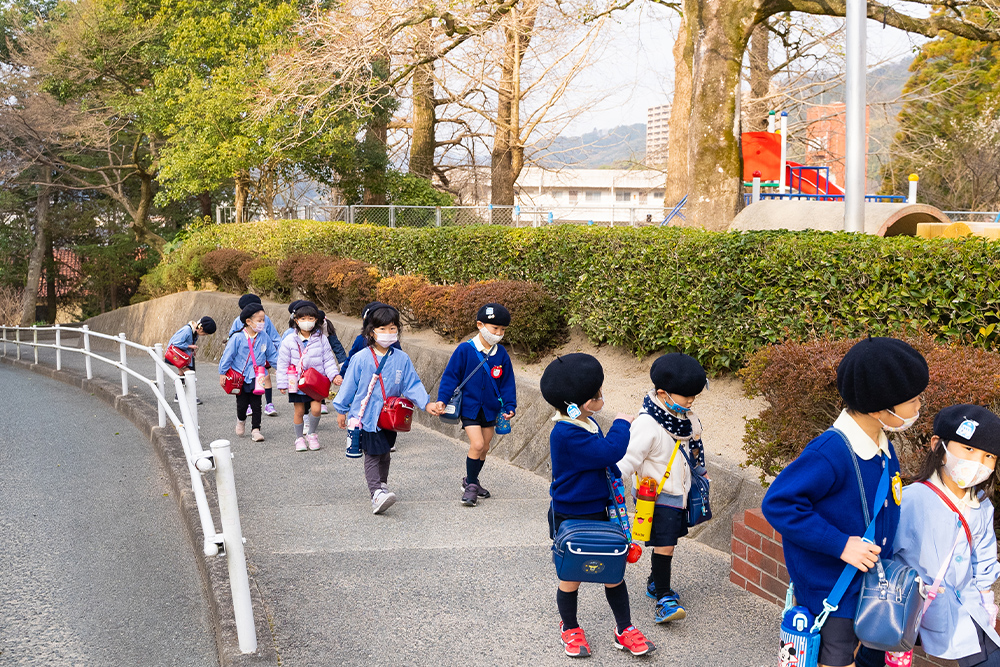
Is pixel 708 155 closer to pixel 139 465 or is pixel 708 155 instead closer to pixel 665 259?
pixel 665 259

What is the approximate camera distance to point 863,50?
7.42m

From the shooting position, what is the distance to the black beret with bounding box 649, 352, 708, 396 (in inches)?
164

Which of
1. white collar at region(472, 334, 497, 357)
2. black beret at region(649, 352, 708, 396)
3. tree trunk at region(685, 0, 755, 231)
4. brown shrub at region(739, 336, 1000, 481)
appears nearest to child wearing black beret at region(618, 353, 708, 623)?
black beret at region(649, 352, 708, 396)

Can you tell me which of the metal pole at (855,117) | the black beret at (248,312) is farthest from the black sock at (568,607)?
the black beret at (248,312)

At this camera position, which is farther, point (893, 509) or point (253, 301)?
point (253, 301)

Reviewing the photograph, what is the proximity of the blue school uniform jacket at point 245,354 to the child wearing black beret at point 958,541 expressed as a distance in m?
6.98

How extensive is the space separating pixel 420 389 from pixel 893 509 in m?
3.99

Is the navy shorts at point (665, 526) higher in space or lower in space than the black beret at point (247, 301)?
lower

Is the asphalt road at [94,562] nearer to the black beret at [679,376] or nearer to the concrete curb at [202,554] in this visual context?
the concrete curb at [202,554]

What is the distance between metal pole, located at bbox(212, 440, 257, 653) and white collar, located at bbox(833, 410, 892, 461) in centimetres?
270

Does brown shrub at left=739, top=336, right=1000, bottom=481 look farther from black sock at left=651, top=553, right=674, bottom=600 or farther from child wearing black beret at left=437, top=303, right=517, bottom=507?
child wearing black beret at left=437, top=303, right=517, bottom=507

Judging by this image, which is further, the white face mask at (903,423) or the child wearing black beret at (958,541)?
the child wearing black beret at (958,541)

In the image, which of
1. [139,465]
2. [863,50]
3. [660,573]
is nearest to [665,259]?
[863,50]

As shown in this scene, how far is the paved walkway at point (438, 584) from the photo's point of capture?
4.12 metres
